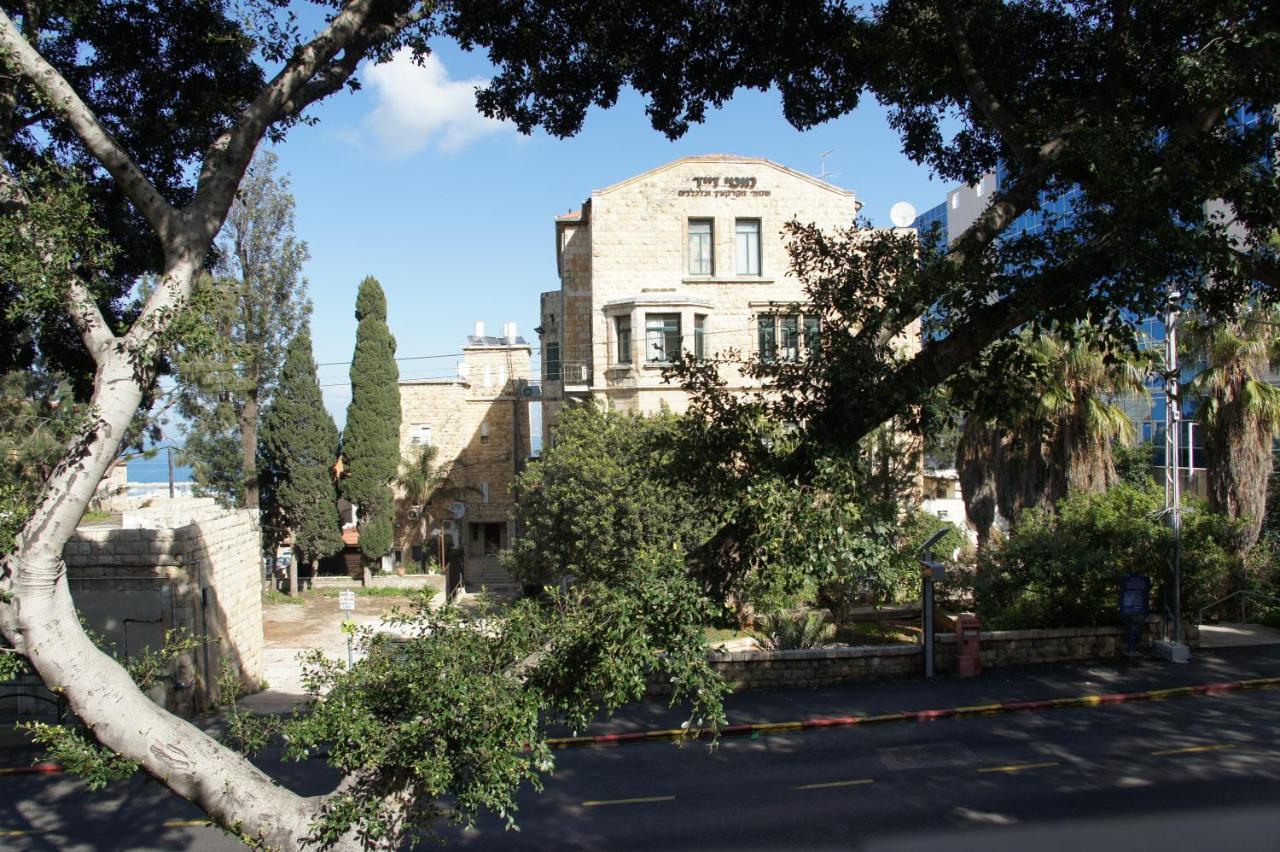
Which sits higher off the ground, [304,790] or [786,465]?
[786,465]

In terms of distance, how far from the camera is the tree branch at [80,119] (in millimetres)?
5797

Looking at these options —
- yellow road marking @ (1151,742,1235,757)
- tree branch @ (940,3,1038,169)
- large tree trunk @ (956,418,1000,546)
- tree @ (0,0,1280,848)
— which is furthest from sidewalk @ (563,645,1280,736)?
tree branch @ (940,3,1038,169)

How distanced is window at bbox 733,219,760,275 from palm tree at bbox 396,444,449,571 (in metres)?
15.7

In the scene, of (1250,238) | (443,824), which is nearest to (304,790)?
(443,824)

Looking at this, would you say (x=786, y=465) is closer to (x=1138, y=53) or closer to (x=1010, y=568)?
(x=1138, y=53)

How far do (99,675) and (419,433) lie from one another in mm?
34971

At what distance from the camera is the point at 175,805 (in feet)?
37.9

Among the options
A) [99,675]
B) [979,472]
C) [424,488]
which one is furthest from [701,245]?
[99,675]

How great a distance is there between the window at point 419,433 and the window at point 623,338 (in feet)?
48.5

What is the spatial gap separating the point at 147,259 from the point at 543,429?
25.3 m

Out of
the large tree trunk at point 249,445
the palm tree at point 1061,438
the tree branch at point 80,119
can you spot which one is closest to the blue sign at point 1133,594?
the palm tree at point 1061,438

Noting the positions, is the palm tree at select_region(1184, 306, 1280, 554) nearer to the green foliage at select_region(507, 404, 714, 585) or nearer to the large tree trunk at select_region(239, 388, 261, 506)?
the green foliage at select_region(507, 404, 714, 585)

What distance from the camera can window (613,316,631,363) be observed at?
92.5 feet

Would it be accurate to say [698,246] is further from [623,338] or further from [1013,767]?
[1013,767]
